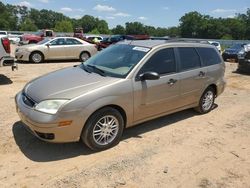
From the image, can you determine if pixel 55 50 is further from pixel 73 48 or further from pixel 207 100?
pixel 207 100

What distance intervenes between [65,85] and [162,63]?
73.5 inches

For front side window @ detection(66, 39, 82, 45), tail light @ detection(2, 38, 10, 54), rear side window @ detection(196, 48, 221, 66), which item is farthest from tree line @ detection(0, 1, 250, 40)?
rear side window @ detection(196, 48, 221, 66)

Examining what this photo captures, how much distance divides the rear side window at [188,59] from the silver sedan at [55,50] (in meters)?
10.9

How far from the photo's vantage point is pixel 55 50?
53.5 ft

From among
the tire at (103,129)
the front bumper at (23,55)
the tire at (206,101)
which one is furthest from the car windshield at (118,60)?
the front bumper at (23,55)

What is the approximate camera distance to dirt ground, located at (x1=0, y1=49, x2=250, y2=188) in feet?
13.7

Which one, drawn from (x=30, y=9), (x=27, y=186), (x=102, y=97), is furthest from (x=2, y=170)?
(x=30, y=9)

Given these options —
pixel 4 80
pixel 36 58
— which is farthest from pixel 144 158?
pixel 36 58

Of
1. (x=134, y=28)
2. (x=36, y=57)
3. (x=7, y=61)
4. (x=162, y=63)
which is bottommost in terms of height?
(x=36, y=57)

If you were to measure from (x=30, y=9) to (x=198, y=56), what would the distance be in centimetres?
14376

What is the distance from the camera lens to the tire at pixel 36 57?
1571cm

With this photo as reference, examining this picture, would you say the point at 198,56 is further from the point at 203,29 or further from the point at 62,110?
the point at 203,29

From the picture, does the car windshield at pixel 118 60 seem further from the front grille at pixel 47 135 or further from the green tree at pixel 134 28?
the green tree at pixel 134 28

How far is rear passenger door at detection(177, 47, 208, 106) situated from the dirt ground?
54 cm
